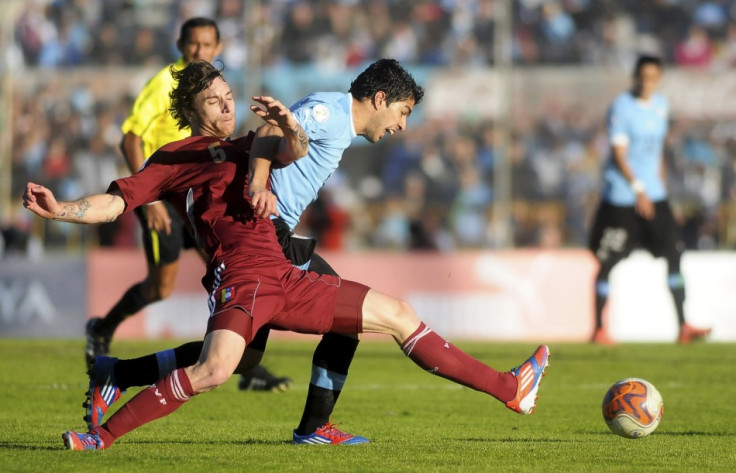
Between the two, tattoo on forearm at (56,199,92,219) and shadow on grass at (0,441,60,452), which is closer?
tattoo on forearm at (56,199,92,219)

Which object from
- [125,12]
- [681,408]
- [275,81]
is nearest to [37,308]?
[275,81]

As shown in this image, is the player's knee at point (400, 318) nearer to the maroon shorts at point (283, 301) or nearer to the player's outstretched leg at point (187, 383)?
the maroon shorts at point (283, 301)

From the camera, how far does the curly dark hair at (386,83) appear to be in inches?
223

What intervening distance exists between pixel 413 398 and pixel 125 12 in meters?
13.3

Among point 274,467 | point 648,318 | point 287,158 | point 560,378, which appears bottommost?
point 648,318

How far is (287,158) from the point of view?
5145 millimetres


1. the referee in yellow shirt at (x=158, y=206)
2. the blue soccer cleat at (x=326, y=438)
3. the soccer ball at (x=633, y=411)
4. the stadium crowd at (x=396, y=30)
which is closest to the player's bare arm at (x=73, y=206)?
the blue soccer cleat at (x=326, y=438)

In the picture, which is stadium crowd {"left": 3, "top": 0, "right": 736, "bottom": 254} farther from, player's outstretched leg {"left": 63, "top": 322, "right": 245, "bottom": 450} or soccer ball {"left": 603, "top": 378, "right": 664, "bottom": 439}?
player's outstretched leg {"left": 63, "top": 322, "right": 245, "bottom": 450}

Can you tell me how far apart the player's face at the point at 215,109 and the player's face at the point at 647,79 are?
7.09 metres

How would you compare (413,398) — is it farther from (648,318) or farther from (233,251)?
(648,318)

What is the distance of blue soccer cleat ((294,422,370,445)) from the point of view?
5762mm

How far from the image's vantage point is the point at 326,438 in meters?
5.77

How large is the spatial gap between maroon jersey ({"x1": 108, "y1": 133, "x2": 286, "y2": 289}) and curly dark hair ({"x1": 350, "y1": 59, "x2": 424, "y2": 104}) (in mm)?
648

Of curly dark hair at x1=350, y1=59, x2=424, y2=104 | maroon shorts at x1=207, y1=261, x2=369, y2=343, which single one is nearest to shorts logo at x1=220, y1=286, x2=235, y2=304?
maroon shorts at x1=207, y1=261, x2=369, y2=343
